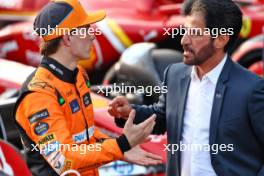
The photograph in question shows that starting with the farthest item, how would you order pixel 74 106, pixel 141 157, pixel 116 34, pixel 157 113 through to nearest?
1. pixel 116 34
2. pixel 157 113
3. pixel 141 157
4. pixel 74 106

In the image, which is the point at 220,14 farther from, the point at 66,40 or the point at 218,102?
the point at 66,40

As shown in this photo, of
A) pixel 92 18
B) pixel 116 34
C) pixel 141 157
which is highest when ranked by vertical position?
pixel 92 18

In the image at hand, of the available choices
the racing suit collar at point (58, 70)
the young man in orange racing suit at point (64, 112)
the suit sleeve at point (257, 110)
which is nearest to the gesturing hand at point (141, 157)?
the young man in orange racing suit at point (64, 112)

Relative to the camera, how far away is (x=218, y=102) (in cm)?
350

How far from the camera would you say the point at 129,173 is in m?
5.11

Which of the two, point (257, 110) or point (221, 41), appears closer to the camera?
point (257, 110)

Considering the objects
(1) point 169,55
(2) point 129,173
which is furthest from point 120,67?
(2) point 129,173

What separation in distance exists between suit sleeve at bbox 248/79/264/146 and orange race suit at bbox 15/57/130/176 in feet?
1.90

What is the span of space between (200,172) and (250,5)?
6053mm

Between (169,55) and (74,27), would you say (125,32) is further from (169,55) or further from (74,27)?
(74,27)

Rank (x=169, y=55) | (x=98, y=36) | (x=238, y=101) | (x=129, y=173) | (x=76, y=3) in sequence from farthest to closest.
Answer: (x=98, y=36) → (x=169, y=55) → (x=129, y=173) → (x=76, y=3) → (x=238, y=101)

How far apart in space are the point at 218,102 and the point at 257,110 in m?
0.19

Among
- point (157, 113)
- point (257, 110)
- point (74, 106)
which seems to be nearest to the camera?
point (257, 110)

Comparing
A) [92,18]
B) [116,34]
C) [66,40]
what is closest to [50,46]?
[66,40]
